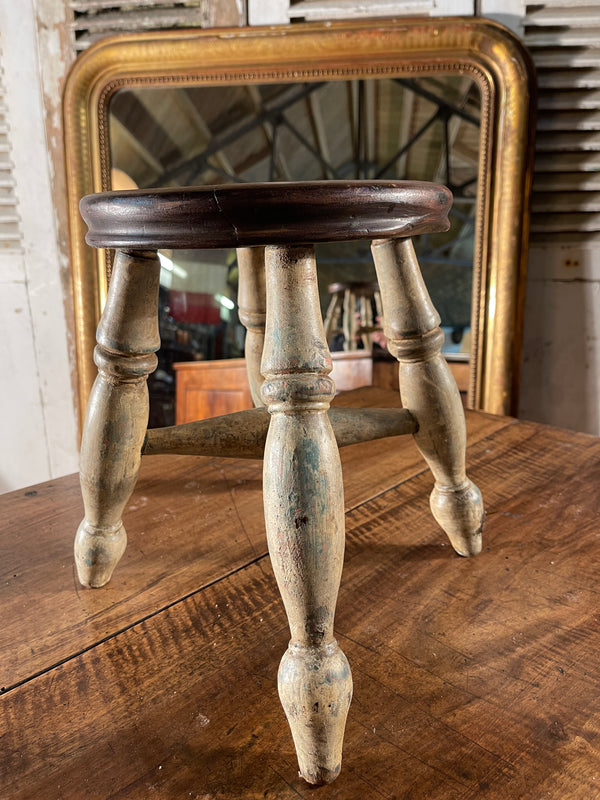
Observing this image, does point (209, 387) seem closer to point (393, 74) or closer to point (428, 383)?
point (393, 74)

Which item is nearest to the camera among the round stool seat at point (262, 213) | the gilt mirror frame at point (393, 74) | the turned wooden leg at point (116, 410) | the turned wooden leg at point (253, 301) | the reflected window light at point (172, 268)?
the round stool seat at point (262, 213)

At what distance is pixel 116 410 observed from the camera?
0.58 metres

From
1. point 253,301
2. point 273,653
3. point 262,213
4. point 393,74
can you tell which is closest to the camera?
point 262,213

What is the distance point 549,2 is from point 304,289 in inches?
45.3

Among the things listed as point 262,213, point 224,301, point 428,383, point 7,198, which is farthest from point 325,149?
point 262,213

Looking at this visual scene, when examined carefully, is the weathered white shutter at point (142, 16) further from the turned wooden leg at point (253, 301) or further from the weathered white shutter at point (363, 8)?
the turned wooden leg at point (253, 301)

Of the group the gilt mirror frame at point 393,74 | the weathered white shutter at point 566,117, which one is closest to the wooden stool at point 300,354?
the gilt mirror frame at point 393,74

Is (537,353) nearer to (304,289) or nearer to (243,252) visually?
(243,252)

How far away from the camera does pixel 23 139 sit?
4.69 feet

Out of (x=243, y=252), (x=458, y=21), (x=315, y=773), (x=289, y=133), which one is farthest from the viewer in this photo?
(x=289, y=133)

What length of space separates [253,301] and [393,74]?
0.72 m

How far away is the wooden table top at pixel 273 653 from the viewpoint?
1.40ft

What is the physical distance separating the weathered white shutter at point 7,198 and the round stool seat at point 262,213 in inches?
44.7

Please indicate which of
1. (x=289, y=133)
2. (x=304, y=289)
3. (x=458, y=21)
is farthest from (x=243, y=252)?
(x=458, y=21)
